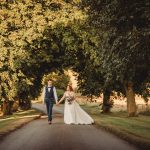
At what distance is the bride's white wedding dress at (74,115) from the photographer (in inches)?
951

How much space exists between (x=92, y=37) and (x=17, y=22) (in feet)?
18.3

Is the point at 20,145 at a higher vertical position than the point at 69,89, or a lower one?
lower

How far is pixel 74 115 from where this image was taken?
24.5 m

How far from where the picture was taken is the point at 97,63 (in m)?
33.2

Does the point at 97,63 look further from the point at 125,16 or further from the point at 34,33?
the point at 125,16

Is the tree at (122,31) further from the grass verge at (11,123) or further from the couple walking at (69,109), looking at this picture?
the grass verge at (11,123)

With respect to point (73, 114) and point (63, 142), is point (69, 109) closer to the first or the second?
point (73, 114)

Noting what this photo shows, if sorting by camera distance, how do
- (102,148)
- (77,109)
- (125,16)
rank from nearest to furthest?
(102,148)
(125,16)
(77,109)

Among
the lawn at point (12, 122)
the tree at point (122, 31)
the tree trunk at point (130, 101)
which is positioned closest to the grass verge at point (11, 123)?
the lawn at point (12, 122)

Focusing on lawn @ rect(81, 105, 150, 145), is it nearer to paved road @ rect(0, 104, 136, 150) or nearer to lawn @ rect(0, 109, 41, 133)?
paved road @ rect(0, 104, 136, 150)

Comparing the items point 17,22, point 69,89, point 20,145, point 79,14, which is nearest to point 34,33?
point 17,22

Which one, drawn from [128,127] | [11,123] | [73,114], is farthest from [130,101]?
[128,127]

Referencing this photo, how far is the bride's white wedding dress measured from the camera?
2415 centimetres

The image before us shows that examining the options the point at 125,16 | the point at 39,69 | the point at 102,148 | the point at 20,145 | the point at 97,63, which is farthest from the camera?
the point at 39,69
